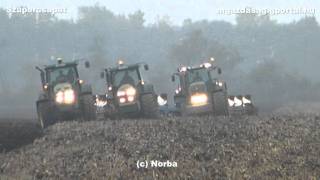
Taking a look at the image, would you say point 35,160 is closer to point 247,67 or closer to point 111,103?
point 111,103

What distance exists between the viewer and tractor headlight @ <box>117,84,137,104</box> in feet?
85.8

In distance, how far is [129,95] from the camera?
2619cm

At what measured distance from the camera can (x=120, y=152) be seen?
1316cm

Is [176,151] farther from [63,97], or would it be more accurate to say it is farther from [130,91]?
[130,91]

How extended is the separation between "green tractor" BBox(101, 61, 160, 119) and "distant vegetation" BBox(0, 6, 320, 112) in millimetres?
56463

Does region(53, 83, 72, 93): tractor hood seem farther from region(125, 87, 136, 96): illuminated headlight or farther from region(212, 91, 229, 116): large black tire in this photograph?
region(212, 91, 229, 116): large black tire

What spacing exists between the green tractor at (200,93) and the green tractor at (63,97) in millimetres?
5104

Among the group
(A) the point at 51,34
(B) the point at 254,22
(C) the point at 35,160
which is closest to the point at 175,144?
(C) the point at 35,160

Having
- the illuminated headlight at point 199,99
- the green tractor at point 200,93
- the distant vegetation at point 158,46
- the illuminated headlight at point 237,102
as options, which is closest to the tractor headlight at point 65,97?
the green tractor at point 200,93

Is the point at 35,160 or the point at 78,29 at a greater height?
the point at 78,29

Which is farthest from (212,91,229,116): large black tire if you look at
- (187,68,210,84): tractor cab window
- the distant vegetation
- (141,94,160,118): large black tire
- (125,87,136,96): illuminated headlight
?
the distant vegetation

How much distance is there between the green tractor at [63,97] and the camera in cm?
2419

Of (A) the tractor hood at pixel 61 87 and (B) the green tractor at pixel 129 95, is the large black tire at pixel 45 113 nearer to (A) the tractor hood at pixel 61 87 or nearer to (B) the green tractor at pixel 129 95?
(A) the tractor hood at pixel 61 87

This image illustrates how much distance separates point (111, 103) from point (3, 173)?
49.4 feet
